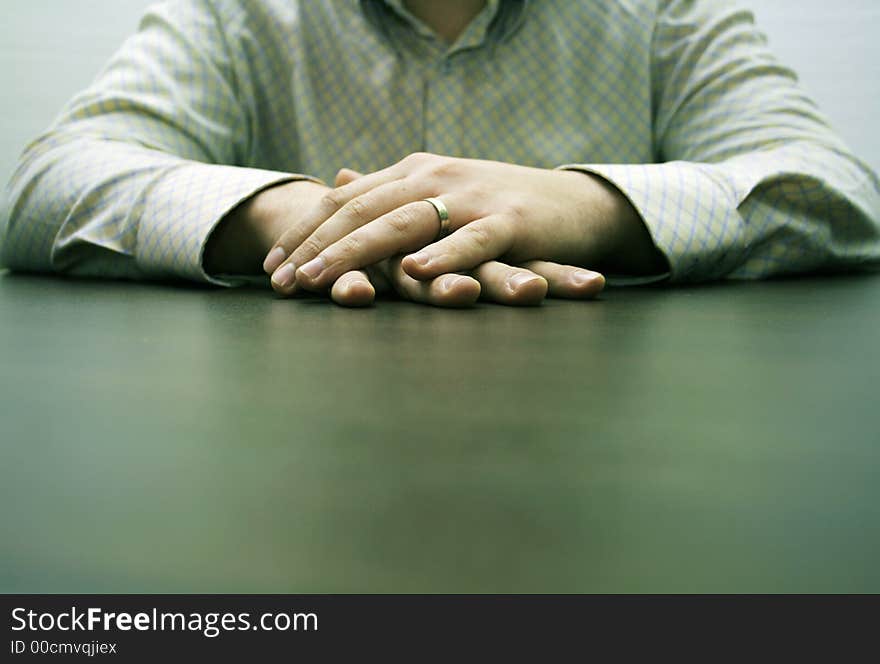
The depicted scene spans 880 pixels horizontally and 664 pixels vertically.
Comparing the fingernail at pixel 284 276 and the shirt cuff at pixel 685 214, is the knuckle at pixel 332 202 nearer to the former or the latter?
the fingernail at pixel 284 276

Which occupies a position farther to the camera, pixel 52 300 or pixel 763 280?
pixel 763 280

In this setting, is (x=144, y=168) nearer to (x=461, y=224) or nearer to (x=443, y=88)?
(x=461, y=224)

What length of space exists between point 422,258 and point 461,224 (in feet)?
0.30

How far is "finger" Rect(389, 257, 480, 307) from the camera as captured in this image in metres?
0.48

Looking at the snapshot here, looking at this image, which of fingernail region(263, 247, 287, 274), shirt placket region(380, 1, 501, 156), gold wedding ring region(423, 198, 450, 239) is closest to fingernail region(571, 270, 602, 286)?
gold wedding ring region(423, 198, 450, 239)

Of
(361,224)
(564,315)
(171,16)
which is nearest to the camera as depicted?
(564,315)

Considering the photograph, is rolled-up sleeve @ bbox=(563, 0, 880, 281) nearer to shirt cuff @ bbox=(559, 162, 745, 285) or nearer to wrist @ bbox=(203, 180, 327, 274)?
shirt cuff @ bbox=(559, 162, 745, 285)

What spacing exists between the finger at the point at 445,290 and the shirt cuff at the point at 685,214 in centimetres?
22

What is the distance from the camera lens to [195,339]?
380 millimetres

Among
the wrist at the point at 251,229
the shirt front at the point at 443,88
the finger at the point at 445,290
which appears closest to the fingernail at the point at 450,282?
the finger at the point at 445,290
